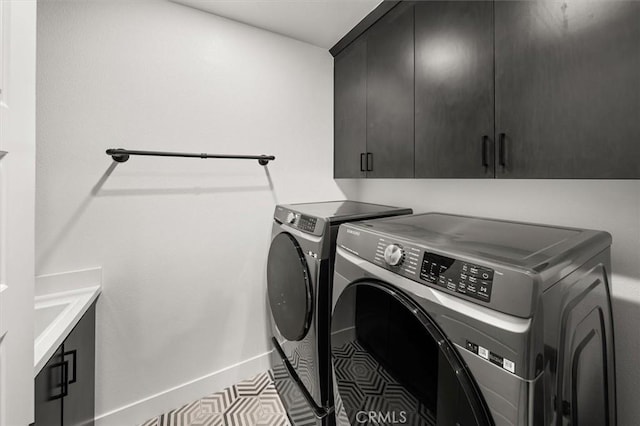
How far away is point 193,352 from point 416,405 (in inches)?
60.9

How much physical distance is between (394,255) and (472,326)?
30cm

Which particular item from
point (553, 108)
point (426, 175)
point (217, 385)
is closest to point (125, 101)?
point (426, 175)

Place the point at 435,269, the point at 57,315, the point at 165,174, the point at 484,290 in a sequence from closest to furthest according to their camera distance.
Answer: the point at 484,290
the point at 435,269
the point at 57,315
the point at 165,174

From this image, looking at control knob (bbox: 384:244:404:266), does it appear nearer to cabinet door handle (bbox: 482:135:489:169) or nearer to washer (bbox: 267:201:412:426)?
washer (bbox: 267:201:412:426)

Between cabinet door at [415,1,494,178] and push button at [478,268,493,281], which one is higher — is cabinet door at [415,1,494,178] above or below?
above

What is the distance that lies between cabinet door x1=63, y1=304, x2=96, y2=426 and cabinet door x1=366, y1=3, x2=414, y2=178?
1732 mm

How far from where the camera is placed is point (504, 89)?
1062 millimetres

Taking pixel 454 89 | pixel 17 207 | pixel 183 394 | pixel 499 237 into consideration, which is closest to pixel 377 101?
pixel 454 89

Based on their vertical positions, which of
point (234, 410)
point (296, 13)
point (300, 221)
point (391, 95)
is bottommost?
point (234, 410)

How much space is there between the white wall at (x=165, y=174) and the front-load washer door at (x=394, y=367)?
1.07m

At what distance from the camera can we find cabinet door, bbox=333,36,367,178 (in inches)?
74.8

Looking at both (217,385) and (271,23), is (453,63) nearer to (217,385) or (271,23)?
(271,23)

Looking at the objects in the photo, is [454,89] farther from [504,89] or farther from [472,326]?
[472,326]

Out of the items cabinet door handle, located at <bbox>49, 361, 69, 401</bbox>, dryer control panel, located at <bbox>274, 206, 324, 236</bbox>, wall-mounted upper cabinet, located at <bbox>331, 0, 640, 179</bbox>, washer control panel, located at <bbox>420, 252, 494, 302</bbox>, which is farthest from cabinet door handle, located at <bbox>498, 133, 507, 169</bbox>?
cabinet door handle, located at <bbox>49, 361, 69, 401</bbox>
